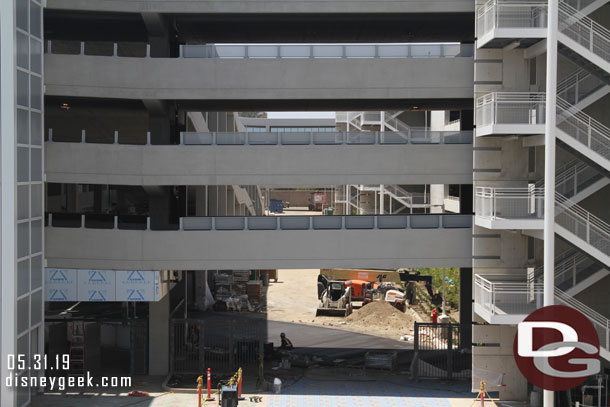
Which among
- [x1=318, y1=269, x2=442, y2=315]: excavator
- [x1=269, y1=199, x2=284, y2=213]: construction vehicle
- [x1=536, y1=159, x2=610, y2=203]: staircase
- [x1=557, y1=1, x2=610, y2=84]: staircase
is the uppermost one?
[x1=557, y1=1, x2=610, y2=84]: staircase

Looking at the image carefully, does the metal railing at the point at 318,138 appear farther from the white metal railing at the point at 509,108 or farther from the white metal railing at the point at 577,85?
the white metal railing at the point at 577,85

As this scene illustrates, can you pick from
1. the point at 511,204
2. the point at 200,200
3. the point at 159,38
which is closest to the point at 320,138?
the point at 159,38

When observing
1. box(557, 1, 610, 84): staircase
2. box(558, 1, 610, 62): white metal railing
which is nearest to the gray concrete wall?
box(557, 1, 610, 84): staircase

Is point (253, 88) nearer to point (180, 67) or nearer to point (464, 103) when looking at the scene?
point (180, 67)

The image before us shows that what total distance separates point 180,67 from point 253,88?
9.18 feet

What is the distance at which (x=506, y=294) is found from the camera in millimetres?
26875

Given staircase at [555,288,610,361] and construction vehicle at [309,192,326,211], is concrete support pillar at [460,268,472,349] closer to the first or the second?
staircase at [555,288,610,361]

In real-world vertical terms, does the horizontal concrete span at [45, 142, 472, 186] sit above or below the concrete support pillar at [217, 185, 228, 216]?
above

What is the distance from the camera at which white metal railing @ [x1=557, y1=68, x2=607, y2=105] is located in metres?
26.8

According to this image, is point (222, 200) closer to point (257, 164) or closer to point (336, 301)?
point (336, 301)

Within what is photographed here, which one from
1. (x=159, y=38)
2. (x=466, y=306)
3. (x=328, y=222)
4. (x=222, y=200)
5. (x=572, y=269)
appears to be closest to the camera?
(x=572, y=269)

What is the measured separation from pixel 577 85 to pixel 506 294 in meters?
7.78

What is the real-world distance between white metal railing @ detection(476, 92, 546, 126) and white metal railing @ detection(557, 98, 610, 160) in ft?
2.67

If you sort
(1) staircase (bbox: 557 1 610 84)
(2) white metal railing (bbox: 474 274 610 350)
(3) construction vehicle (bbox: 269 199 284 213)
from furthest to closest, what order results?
(3) construction vehicle (bbox: 269 199 284 213) → (2) white metal railing (bbox: 474 274 610 350) → (1) staircase (bbox: 557 1 610 84)
